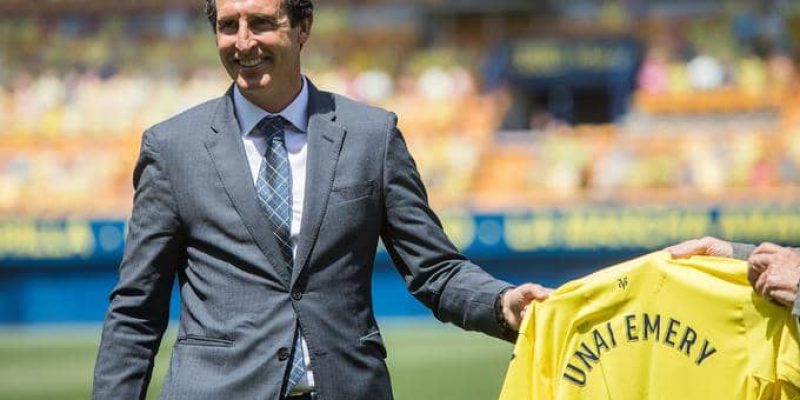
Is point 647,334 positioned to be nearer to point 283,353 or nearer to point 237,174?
point 283,353

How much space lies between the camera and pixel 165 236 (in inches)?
124

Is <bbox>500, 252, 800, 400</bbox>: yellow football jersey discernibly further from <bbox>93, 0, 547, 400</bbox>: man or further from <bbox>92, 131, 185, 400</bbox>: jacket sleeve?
<bbox>92, 131, 185, 400</bbox>: jacket sleeve

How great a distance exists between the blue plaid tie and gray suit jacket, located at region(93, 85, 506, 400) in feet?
0.10

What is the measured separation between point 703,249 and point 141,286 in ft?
4.10

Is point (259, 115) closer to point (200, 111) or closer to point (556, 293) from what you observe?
point (200, 111)

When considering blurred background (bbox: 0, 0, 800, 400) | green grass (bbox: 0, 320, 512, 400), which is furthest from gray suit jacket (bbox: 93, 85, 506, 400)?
blurred background (bbox: 0, 0, 800, 400)

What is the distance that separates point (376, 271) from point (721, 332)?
13584mm

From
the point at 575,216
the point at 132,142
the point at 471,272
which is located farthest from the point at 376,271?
the point at 471,272

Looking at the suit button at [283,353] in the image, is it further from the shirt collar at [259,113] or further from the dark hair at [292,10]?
the dark hair at [292,10]

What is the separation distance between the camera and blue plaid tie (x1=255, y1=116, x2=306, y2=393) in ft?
10.1

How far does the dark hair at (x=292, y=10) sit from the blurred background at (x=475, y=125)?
363 inches

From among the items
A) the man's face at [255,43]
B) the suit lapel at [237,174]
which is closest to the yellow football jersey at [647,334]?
the suit lapel at [237,174]

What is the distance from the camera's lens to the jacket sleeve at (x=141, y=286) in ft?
10.3

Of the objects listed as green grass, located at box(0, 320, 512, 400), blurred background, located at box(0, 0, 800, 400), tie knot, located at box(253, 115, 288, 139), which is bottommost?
green grass, located at box(0, 320, 512, 400)
